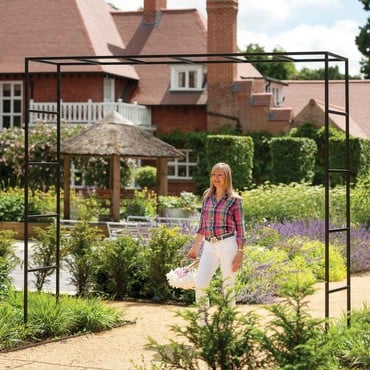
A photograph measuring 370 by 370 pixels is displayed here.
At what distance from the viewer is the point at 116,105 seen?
38.8 m

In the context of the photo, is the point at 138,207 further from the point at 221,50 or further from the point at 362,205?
the point at 221,50

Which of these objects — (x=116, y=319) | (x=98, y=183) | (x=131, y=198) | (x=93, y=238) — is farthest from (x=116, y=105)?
(x=116, y=319)

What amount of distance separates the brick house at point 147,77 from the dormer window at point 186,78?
4 centimetres

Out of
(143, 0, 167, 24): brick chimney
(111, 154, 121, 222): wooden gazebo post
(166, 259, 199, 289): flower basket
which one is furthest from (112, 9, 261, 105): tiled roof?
(166, 259, 199, 289): flower basket

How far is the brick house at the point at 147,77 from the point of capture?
3884cm

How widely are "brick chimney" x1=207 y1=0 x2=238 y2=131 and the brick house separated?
0.04 metres

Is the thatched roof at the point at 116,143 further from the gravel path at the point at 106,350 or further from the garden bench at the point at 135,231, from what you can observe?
the gravel path at the point at 106,350

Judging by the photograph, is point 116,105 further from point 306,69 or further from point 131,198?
point 306,69

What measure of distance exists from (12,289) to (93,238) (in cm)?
208

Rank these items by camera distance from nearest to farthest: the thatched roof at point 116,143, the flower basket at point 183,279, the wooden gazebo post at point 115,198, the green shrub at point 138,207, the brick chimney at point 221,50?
the flower basket at point 183,279 < the thatched roof at point 116,143 < the wooden gazebo post at point 115,198 < the green shrub at point 138,207 < the brick chimney at point 221,50

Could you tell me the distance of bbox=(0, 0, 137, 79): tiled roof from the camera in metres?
40.7

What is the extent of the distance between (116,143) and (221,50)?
13.2 m

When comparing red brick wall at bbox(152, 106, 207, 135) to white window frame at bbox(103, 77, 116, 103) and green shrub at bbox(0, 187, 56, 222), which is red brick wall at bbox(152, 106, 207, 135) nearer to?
white window frame at bbox(103, 77, 116, 103)

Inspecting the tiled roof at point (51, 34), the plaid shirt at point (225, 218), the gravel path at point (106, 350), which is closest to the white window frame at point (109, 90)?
the tiled roof at point (51, 34)
